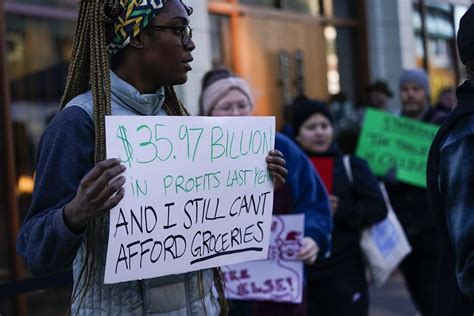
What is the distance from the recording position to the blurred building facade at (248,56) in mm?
5562

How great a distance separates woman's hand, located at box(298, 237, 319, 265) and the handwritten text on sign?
1.24 meters

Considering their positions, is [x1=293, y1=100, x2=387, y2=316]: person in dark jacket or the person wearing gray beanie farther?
the person wearing gray beanie

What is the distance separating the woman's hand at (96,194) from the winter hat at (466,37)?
987 millimetres

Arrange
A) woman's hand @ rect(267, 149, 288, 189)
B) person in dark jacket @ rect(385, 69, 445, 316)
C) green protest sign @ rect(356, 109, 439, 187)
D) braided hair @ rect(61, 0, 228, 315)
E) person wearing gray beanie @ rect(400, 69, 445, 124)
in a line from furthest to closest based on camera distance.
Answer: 1. person wearing gray beanie @ rect(400, 69, 445, 124)
2. green protest sign @ rect(356, 109, 439, 187)
3. person in dark jacket @ rect(385, 69, 445, 316)
4. woman's hand @ rect(267, 149, 288, 189)
5. braided hair @ rect(61, 0, 228, 315)

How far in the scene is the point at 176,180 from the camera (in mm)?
2326

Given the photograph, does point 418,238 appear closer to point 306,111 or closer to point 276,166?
point 306,111

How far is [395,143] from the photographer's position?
6.07 meters

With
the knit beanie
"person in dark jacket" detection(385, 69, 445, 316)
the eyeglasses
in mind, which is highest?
the eyeglasses

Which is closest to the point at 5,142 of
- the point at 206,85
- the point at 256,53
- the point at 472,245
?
the point at 206,85

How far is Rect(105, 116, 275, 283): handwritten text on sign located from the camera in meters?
2.19

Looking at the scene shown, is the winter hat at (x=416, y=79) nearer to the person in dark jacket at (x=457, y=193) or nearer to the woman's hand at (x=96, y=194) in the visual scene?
the person in dark jacket at (x=457, y=193)

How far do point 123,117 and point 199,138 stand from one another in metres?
0.30

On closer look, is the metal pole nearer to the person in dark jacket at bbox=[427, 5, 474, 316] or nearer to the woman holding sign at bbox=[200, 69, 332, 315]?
the woman holding sign at bbox=[200, 69, 332, 315]

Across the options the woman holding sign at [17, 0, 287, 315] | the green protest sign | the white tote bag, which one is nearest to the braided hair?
the woman holding sign at [17, 0, 287, 315]
